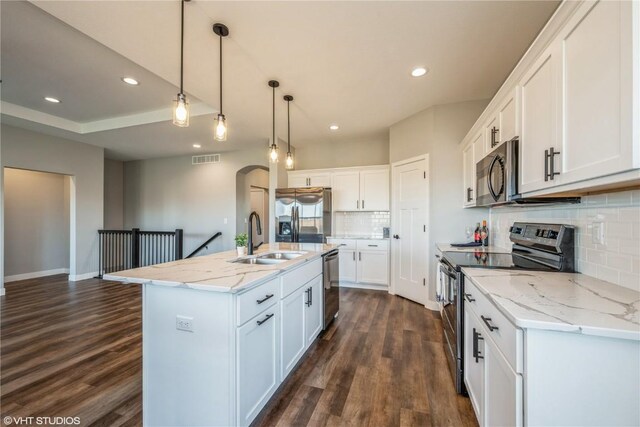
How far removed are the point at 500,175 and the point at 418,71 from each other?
5.03ft

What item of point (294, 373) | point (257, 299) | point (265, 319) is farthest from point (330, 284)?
point (257, 299)

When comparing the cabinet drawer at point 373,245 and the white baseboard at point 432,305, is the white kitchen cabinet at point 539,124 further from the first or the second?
the cabinet drawer at point 373,245

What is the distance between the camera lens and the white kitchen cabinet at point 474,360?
4.75 feet

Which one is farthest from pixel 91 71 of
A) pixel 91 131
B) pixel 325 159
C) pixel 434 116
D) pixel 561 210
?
pixel 561 210

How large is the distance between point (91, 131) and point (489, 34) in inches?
238

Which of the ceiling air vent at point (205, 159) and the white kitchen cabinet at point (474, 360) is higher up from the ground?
the ceiling air vent at point (205, 159)

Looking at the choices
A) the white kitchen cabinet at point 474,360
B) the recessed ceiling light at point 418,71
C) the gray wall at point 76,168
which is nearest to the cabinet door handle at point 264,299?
the white kitchen cabinet at point 474,360

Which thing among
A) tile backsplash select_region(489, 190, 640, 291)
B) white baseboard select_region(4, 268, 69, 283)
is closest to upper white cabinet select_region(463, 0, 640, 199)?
tile backsplash select_region(489, 190, 640, 291)

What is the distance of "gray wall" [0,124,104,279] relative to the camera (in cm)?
447

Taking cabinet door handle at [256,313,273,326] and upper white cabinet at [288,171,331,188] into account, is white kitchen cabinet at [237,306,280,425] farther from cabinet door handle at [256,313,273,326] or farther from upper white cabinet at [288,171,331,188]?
upper white cabinet at [288,171,331,188]

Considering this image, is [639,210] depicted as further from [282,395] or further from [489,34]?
[282,395]

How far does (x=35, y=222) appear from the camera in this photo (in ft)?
18.2

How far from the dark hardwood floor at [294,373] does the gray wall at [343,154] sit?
A: 9.72 ft

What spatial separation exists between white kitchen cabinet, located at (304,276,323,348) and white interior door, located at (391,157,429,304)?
72.7 inches
